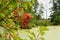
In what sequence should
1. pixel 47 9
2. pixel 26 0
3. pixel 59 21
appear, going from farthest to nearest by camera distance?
pixel 47 9 → pixel 59 21 → pixel 26 0

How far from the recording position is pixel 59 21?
9.88 meters

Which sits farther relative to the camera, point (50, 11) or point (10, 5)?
point (50, 11)

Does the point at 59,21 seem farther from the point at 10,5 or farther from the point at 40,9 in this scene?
the point at 10,5

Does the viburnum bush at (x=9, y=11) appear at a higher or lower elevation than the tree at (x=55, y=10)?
higher

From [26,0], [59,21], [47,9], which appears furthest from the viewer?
[47,9]

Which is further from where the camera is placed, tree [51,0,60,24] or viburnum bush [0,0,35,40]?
tree [51,0,60,24]

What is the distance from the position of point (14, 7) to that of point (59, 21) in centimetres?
940

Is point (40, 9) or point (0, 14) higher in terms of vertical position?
point (0, 14)

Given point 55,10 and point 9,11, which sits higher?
point 9,11

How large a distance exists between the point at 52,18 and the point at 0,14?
10102 mm

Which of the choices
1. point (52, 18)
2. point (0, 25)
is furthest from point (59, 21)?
point (0, 25)

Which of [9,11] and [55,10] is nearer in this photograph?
[9,11]

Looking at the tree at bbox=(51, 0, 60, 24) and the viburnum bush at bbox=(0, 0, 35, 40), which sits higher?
the viburnum bush at bbox=(0, 0, 35, 40)

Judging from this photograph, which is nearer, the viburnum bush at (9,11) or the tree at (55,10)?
the viburnum bush at (9,11)
